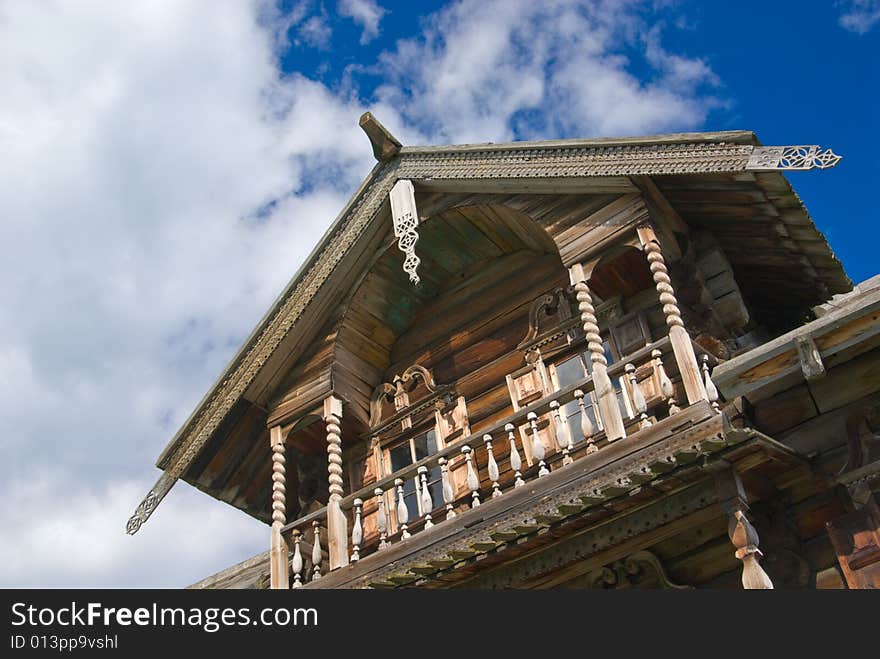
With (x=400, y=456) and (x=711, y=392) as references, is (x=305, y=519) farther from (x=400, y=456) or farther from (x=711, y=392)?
(x=711, y=392)

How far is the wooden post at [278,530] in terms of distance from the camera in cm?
1173

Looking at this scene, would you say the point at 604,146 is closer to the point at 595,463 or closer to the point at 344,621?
the point at 595,463

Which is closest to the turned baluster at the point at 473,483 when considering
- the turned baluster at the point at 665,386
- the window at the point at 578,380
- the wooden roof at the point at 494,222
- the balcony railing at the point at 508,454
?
the balcony railing at the point at 508,454

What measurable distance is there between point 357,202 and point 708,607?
7.49 metres

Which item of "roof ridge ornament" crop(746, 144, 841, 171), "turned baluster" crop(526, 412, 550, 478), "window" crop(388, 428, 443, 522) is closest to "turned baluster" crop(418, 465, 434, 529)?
"window" crop(388, 428, 443, 522)

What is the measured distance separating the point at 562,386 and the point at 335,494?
9.25 ft

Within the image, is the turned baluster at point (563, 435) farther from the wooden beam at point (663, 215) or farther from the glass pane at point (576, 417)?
the wooden beam at point (663, 215)

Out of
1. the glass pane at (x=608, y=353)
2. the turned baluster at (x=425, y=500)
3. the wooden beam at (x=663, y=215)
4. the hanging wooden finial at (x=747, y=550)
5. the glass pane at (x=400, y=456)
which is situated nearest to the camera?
the hanging wooden finial at (x=747, y=550)

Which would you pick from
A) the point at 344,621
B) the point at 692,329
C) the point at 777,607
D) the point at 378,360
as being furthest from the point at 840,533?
the point at 378,360

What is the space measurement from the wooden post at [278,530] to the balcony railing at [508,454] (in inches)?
6.4

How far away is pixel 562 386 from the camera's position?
469 inches

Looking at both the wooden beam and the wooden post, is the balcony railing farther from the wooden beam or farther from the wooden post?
the wooden beam

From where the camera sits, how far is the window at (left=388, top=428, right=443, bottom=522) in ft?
40.7

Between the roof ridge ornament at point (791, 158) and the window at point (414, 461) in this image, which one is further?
the window at point (414, 461)
